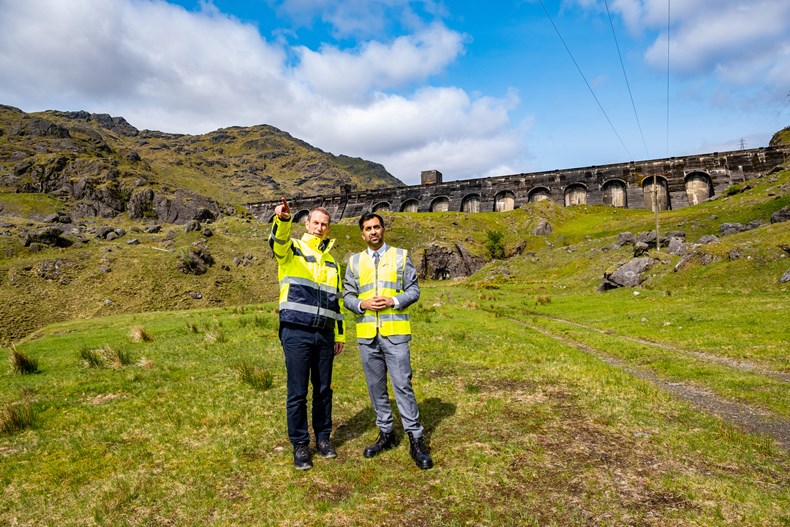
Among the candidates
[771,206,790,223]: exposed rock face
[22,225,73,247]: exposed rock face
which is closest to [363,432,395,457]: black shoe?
[771,206,790,223]: exposed rock face

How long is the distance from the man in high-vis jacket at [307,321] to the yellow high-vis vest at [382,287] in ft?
1.56

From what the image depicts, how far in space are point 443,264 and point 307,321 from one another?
2110 inches

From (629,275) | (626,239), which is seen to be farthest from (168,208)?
(629,275)

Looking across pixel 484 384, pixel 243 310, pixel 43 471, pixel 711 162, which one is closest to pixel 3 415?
pixel 43 471

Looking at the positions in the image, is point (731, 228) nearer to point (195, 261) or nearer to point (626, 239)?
point (626, 239)

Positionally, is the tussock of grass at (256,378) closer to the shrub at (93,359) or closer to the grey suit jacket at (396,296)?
the grey suit jacket at (396,296)

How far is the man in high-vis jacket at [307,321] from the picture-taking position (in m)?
6.45

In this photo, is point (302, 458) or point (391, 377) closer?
point (302, 458)

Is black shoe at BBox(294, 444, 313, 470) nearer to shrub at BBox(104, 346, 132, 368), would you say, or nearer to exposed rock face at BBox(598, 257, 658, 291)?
shrub at BBox(104, 346, 132, 368)

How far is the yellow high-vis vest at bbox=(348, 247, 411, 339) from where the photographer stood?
6594 millimetres

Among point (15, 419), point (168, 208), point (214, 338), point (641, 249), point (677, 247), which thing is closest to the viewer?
point (15, 419)

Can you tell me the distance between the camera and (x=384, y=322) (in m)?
6.59

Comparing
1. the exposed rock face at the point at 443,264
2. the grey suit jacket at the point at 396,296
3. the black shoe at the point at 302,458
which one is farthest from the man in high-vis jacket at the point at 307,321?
the exposed rock face at the point at 443,264

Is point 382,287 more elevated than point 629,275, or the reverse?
point 382,287
